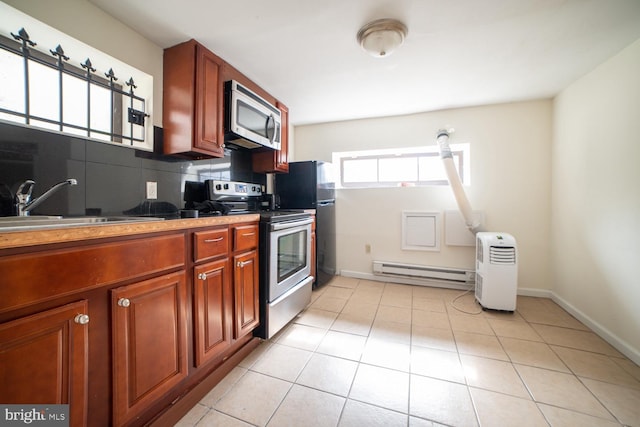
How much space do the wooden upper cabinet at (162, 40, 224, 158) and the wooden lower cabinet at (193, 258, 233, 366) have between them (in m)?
0.82

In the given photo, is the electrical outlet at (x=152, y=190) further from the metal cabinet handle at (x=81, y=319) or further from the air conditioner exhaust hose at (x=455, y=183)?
the air conditioner exhaust hose at (x=455, y=183)

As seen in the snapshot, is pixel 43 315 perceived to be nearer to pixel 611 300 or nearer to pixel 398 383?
pixel 398 383

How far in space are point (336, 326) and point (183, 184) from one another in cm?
165

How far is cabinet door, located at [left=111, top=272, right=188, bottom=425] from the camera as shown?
86 cm

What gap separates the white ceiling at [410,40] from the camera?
1.31 m

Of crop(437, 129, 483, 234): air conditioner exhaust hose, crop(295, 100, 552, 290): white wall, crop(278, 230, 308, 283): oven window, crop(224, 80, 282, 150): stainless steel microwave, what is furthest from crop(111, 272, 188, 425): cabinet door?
crop(437, 129, 483, 234): air conditioner exhaust hose

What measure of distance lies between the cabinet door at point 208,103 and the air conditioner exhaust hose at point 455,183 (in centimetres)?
218

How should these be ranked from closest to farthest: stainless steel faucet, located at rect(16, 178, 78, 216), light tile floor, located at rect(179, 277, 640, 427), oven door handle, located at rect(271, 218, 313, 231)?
1. stainless steel faucet, located at rect(16, 178, 78, 216)
2. light tile floor, located at rect(179, 277, 640, 427)
3. oven door handle, located at rect(271, 218, 313, 231)

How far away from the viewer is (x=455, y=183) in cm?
246

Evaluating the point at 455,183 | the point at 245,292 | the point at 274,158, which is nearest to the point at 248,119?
the point at 274,158

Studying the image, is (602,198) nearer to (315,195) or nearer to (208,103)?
(315,195)

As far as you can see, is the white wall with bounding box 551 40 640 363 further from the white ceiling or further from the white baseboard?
the white ceiling

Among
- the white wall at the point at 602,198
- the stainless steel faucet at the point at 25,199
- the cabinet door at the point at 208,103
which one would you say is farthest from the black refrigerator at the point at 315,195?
the white wall at the point at 602,198

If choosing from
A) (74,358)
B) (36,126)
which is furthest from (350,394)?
(36,126)
